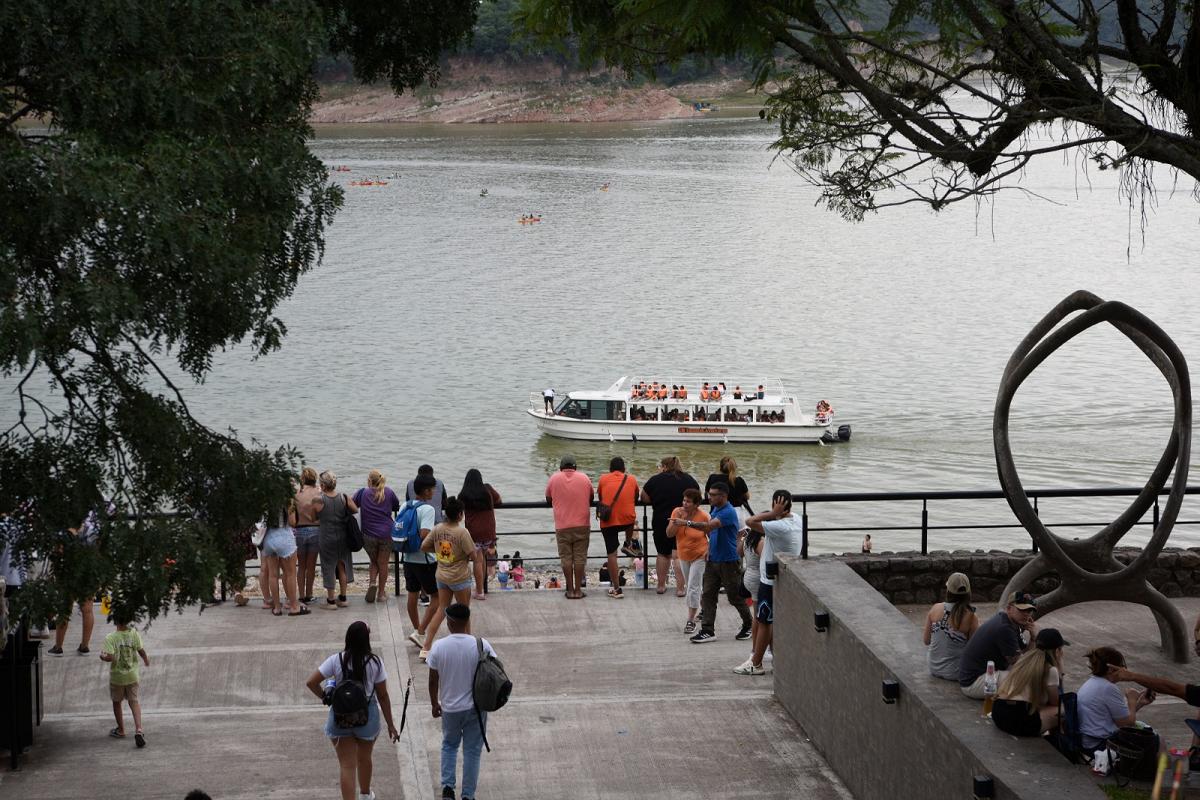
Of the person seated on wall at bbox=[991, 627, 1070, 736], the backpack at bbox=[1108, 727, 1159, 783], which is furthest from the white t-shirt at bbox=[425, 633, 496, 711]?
the backpack at bbox=[1108, 727, 1159, 783]

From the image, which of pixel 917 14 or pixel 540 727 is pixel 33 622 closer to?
pixel 540 727

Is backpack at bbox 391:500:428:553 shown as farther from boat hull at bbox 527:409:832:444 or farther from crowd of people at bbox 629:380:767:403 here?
crowd of people at bbox 629:380:767:403

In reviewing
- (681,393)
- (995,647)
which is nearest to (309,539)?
(995,647)

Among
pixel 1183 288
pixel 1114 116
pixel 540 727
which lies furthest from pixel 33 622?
pixel 1183 288

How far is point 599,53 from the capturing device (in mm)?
10109

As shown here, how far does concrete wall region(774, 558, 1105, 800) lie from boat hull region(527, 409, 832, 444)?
103ft

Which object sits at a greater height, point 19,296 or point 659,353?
point 19,296

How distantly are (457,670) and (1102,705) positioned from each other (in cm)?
392

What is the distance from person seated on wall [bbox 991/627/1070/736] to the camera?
8.42 m

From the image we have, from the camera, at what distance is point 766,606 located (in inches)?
499

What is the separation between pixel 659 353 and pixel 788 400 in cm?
1045

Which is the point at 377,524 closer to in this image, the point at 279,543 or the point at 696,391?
the point at 279,543

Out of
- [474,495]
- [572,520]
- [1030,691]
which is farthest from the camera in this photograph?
[474,495]

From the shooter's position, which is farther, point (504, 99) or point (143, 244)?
point (504, 99)
